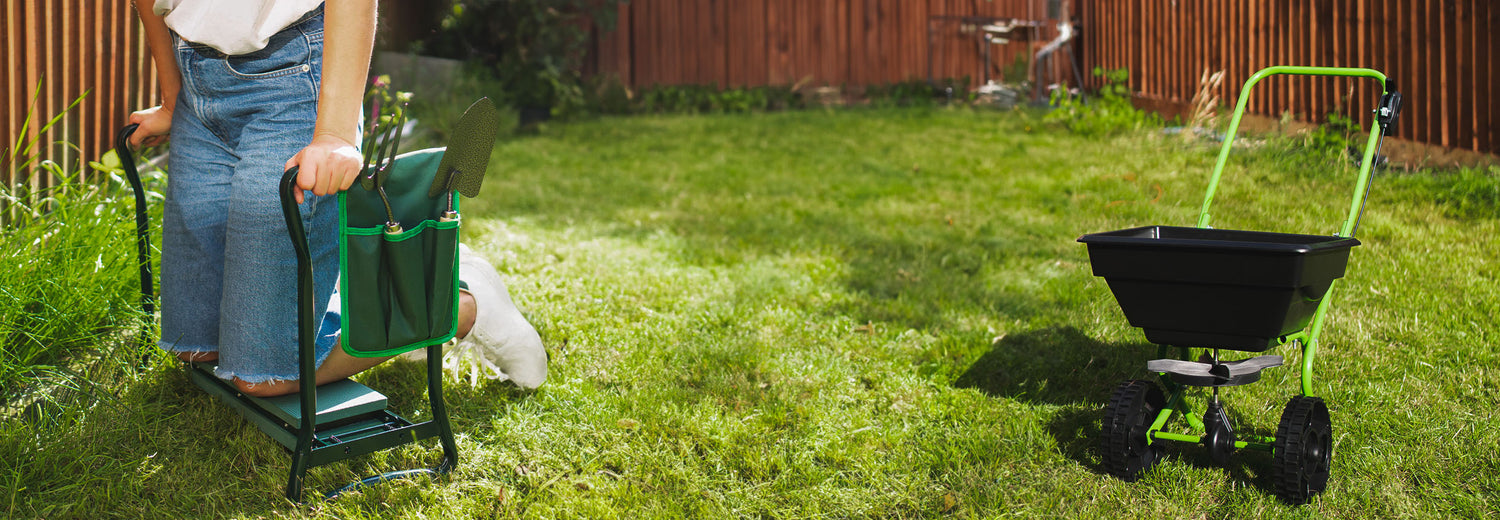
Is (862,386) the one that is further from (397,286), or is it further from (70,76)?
(70,76)

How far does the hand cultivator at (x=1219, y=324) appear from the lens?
2461 mm

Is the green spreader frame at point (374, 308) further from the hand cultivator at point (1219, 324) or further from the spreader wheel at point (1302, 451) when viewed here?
the spreader wheel at point (1302, 451)

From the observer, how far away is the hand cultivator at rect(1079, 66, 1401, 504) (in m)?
2.46

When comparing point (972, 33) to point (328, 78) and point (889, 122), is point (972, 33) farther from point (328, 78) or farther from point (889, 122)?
point (328, 78)

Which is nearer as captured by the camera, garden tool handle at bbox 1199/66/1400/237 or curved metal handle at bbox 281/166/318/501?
curved metal handle at bbox 281/166/318/501

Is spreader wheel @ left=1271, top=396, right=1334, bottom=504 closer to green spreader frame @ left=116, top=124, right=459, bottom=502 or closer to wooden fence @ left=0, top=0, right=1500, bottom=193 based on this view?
green spreader frame @ left=116, top=124, right=459, bottom=502

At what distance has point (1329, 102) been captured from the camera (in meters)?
6.43

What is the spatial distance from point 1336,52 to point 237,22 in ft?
20.6

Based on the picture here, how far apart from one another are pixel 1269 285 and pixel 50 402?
3.17 m

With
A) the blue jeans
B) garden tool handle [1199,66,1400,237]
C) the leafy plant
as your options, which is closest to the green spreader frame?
the blue jeans

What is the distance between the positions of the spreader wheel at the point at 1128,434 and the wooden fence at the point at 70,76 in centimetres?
333

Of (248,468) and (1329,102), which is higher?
(1329,102)

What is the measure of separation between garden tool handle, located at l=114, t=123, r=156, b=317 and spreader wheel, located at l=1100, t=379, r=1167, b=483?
2.68m

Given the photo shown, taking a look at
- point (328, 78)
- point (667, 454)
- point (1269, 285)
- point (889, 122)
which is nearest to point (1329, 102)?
point (889, 122)
